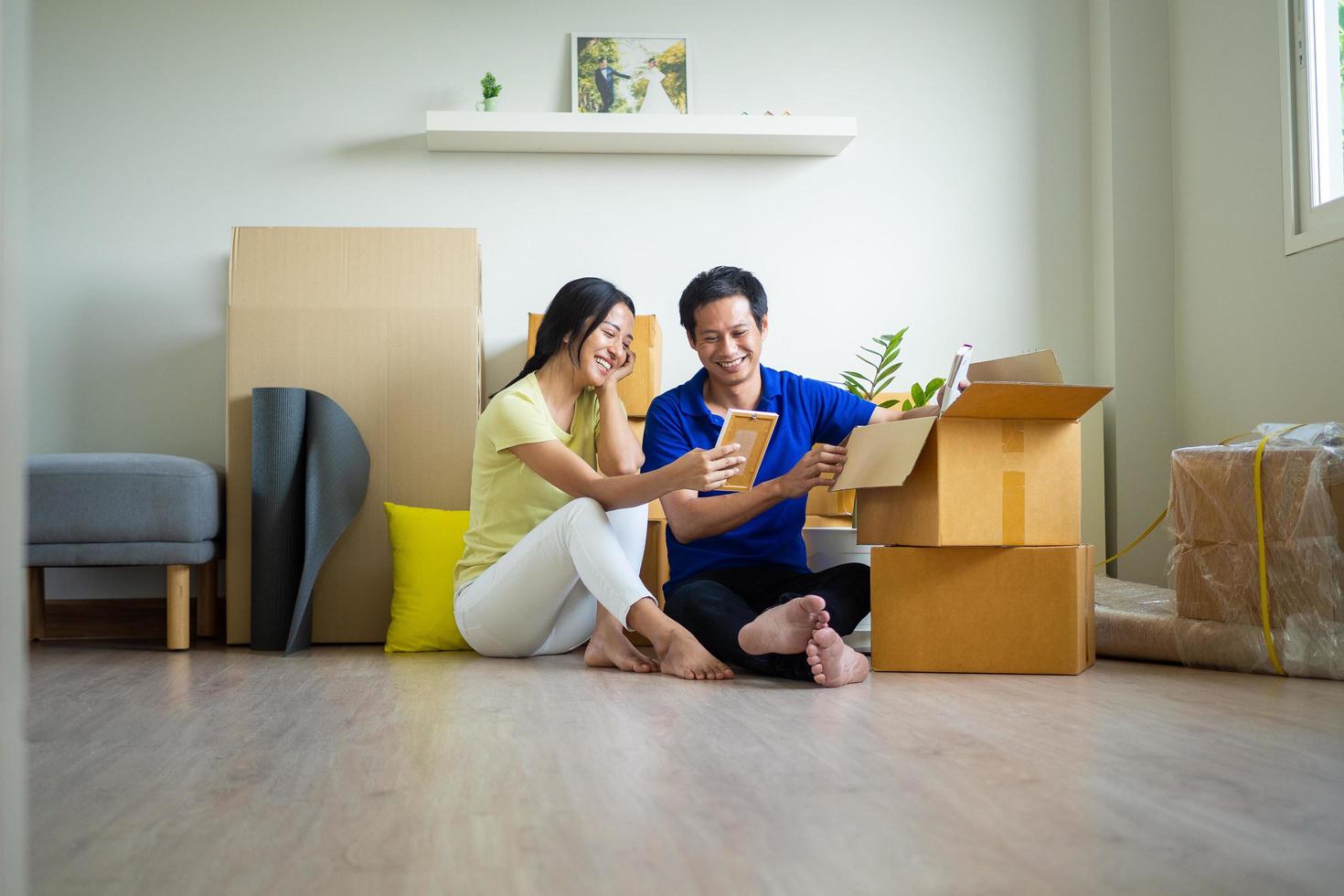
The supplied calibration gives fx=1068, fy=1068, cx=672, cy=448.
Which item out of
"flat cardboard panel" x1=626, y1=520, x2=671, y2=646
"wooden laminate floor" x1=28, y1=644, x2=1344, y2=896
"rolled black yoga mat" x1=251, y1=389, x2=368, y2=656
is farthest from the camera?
"flat cardboard panel" x1=626, y1=520, x2=671, y2=646

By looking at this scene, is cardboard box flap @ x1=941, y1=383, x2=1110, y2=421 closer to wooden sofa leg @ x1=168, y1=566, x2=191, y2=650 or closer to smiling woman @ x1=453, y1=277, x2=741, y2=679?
smiling woman @ x1=453, y1=277, x2=741, y2=679

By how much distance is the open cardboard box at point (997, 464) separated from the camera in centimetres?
204

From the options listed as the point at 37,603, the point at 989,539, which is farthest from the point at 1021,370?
the point at 37,603

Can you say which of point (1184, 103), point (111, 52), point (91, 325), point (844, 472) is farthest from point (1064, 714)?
point (111, 52)

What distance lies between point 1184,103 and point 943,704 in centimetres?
256

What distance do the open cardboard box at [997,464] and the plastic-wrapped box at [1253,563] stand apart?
0.95 feet

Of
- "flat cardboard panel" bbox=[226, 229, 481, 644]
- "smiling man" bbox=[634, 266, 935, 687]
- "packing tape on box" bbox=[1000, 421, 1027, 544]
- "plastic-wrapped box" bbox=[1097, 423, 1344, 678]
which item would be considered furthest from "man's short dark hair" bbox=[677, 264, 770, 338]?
"plastic-wrapped box" bbox=[1097, 423, 1344, 678]

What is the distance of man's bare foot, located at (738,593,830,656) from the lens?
6.15 feet

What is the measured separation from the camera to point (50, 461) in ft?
8.59

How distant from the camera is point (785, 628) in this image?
6.24ft

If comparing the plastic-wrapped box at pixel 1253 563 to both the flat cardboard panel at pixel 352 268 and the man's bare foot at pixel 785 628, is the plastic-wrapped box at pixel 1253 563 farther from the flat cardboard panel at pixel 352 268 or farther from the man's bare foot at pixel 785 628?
the flat cardboard panel at pixel 352 268

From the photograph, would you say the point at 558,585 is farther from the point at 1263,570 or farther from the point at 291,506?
the point at 1263,570

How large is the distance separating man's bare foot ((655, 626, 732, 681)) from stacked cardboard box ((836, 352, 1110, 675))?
1.10 feet

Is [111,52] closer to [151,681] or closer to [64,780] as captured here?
[151,681]
